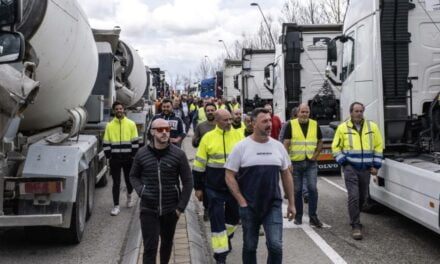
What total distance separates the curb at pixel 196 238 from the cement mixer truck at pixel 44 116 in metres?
1.41

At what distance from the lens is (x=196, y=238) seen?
22.1 ft

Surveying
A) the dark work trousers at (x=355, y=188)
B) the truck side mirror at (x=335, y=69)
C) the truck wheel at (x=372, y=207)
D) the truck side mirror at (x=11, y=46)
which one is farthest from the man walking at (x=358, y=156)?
the truck side mirror at (x=11, y=46)

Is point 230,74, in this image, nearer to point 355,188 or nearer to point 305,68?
point 305,68

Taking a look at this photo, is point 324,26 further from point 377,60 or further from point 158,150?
point 158,150

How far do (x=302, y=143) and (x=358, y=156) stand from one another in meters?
0.96

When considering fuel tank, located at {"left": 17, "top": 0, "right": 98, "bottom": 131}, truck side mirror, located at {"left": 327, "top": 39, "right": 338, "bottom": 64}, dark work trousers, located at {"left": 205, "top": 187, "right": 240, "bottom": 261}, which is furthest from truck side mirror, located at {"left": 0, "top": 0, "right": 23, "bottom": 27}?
truck side mirror, located at {"left": 327, "top": 39, "right": 338, "bottom": 64}

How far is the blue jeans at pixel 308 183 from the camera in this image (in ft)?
25.4

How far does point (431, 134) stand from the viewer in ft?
23.6

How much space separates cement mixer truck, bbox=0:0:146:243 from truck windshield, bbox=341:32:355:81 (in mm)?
3921

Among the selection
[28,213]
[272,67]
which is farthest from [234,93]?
[28,213]

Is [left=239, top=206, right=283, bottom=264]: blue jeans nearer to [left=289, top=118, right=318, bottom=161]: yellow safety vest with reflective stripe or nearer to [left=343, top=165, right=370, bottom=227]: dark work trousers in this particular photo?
[left=343, top=165, right=370, bottom=227]: dark work trousers

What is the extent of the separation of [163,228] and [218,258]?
89 centimetres

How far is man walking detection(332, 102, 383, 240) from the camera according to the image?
7.14 meters

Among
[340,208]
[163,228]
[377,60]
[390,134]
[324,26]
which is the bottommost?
[340,208]
